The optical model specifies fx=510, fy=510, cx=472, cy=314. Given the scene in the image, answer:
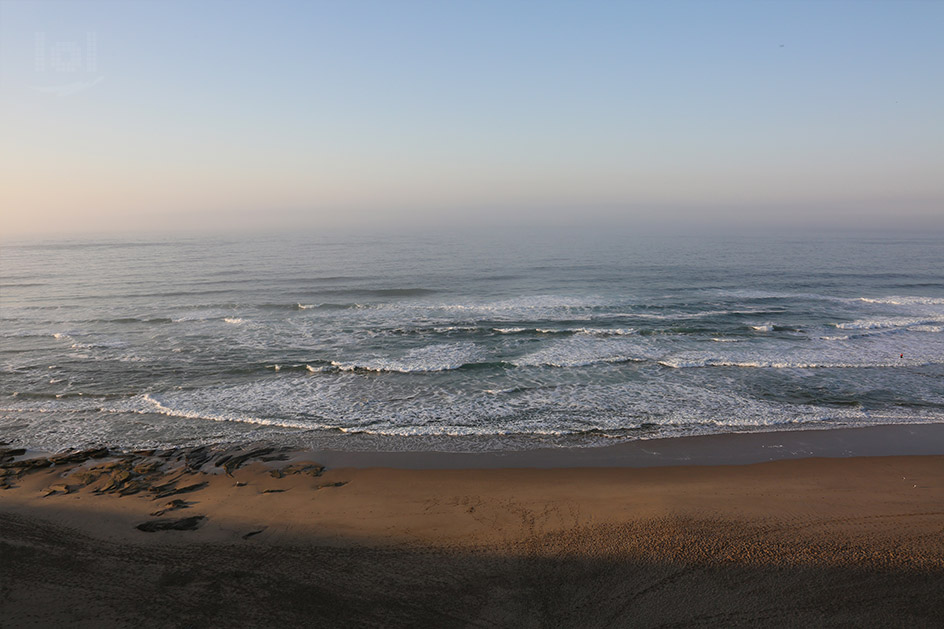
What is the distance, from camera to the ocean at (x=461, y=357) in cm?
1241

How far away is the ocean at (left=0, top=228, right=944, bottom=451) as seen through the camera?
12.4 meters

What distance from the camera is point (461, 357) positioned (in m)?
18.0

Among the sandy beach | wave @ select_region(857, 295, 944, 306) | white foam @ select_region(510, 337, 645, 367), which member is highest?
wave @ select_region(857, 295, 944, 306)

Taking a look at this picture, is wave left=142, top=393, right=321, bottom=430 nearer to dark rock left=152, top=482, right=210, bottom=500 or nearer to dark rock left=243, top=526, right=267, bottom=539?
dark rock left=152, top=482, right=210, bottom=500

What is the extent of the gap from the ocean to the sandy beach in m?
2.06

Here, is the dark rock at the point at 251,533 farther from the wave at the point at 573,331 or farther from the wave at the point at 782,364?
the wave at the point at 573,331

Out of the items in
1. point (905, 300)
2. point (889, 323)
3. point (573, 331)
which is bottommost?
point (889, 323)

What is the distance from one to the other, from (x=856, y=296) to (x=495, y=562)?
3159 centimetres

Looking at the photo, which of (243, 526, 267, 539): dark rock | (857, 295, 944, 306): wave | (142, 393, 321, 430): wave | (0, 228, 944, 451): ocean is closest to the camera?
(243, 526, 267, 539): dark rock

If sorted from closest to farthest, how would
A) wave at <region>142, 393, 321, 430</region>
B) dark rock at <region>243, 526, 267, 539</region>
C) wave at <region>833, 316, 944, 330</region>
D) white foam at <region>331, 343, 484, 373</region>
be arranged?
dark rock at <region>243, 526, 267, 539</region> < wave at <region>142, 393, 321, 430</region> < white foam at <region>331, 343, 484, 373</region> < wave at <region>833, 316, 944, 330</region>

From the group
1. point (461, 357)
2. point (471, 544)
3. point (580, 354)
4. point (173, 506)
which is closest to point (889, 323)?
point (580, 354)

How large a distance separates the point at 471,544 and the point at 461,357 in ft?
35.2

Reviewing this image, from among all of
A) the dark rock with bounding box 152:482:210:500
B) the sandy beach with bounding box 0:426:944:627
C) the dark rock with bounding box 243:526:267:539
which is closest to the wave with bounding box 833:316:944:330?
the sandy beach with bounding box 0:426:944:627

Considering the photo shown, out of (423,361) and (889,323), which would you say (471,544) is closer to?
(423,361)
